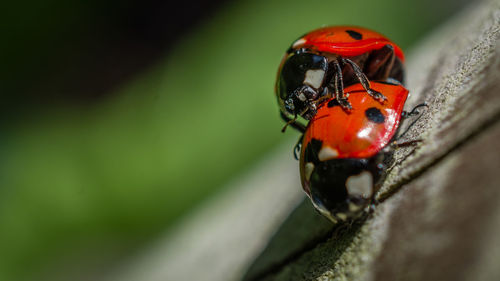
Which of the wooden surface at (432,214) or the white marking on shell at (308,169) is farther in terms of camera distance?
the white marking on shell at (308,169)

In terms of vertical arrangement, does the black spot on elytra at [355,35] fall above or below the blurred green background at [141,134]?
above

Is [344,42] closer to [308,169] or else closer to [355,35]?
[355,35]

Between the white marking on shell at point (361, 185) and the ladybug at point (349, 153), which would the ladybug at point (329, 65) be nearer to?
the ladybug at point (349, 153)

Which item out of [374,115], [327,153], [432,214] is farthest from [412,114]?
[432,214]

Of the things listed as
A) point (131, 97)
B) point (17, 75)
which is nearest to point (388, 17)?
point (131, 97)

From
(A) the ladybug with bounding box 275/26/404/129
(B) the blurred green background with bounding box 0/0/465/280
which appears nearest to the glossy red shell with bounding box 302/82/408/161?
(A) the ladybug with bounding box 275/26/404/129

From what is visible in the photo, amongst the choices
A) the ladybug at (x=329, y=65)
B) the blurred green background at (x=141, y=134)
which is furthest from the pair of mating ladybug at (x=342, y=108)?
the blurred green background at (x=141, y=134)

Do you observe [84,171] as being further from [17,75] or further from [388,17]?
[388,17]
